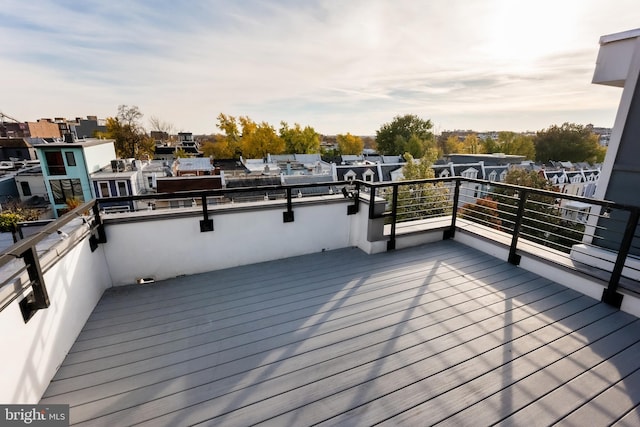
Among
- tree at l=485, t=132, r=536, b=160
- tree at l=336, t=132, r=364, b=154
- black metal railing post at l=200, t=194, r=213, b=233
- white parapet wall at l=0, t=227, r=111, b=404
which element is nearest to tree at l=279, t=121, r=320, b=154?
tree at l=336, t=132, r=364, b=154

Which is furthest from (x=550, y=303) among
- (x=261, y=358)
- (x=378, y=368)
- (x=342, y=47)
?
(x=342, y=47)

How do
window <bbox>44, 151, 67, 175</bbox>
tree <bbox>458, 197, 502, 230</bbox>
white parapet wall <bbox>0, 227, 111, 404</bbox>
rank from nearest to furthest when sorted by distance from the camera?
white parapet wall <bbox>0, 227, 111, 404</bbox>, tree <bbox>458, 197, 502, 230</bbox>, window <bbox>44, 151, 67, 175</bbox>

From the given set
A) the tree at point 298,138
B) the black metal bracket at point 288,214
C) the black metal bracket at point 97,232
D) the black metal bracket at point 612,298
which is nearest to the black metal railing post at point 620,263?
the black metal bracket at point 612,298

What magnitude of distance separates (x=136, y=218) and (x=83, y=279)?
0.67m

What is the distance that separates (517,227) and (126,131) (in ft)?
111

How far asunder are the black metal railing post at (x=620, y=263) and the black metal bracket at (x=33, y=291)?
4.00 m

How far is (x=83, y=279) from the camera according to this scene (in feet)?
7.03

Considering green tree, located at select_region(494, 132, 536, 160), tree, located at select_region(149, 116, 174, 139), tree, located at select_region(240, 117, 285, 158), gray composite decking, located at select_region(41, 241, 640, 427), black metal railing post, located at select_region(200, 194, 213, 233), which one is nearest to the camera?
gray composite decking, located at select_region(41, 241, 640, 427)

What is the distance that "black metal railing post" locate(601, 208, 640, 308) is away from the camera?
2049 mm

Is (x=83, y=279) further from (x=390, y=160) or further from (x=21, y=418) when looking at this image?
(x=390, y=160)

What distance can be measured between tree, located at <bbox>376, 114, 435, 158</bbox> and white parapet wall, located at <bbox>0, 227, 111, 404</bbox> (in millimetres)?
37619

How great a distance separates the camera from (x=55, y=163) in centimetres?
1611

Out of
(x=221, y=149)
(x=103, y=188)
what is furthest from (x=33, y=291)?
(x=221, y=149)

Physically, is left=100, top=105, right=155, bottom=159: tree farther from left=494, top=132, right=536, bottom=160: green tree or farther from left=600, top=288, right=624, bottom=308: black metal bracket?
left=494, top=132, right=536, bottom=160: green tree
